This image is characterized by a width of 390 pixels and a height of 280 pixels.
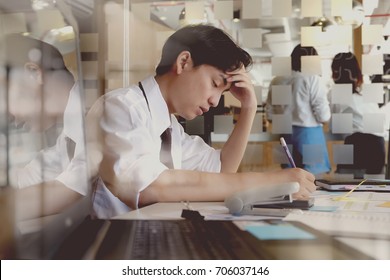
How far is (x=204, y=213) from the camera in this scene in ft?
2.90

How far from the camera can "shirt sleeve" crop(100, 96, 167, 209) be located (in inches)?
39.0

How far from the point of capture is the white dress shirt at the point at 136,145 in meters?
1.01

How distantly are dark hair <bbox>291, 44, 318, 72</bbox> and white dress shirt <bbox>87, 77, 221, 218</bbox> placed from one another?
14.8 inches

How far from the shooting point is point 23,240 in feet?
2.04

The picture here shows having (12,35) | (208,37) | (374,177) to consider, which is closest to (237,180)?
(208,37)

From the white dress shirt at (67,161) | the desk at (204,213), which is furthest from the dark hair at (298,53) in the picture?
the white dress shirt at (67,161)

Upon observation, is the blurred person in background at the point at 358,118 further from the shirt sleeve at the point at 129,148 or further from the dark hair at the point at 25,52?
the dark hair at the point at 25,52

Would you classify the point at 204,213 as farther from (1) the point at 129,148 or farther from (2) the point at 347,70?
(2) the point at 347,70

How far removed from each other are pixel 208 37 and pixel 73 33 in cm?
42

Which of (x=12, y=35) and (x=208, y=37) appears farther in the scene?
(x=208, y=37)

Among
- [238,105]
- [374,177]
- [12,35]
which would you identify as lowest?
[374,177]

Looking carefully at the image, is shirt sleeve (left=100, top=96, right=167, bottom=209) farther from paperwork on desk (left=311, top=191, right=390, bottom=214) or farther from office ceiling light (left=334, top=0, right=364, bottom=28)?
office ceiling light (left=334, top=0, right=364, bottom=28)
